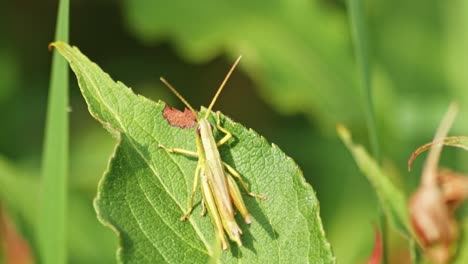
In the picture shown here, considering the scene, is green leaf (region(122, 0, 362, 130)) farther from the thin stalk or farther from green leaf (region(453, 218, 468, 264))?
green leaf (region(453, 218, 468, 264))

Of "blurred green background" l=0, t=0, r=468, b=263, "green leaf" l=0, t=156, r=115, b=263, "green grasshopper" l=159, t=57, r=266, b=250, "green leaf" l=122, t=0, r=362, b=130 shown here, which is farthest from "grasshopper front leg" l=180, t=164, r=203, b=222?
"green leaf" l=122, t=0, r=362, b=130

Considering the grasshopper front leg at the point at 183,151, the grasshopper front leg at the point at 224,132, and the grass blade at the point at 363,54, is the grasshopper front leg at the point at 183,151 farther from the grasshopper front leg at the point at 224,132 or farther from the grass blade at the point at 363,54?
the grass blade at the point at 363,54

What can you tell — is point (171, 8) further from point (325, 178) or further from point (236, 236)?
point (236, 236)

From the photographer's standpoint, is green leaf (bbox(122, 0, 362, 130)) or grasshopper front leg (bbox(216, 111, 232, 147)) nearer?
grasshopper front leg (bbox(216, 111, 232, 147))

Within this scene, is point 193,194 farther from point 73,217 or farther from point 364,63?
point 73,217

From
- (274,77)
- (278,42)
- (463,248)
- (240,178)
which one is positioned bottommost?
(463,248)

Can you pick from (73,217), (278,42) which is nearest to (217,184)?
(73,217)

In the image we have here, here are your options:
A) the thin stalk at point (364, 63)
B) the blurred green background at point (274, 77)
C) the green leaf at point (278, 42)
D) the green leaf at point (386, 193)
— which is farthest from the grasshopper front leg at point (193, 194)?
the green leaf at point (278, 42)
